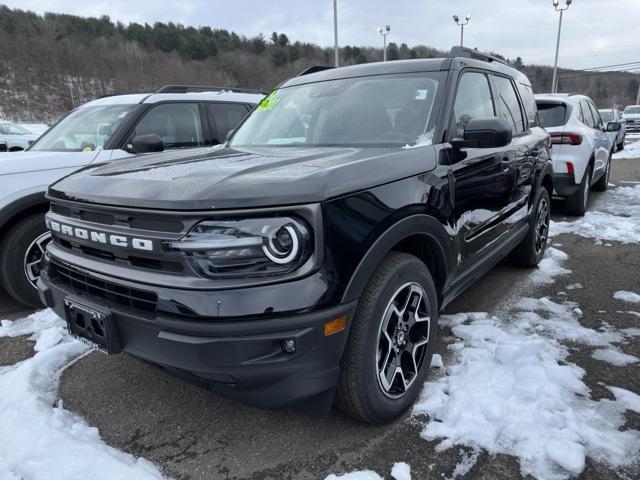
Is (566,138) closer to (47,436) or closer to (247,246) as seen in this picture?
(247,246)

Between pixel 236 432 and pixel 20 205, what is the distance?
2648 mm

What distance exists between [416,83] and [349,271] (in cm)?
164

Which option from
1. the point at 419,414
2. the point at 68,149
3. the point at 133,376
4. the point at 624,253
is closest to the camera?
the point at 419,414

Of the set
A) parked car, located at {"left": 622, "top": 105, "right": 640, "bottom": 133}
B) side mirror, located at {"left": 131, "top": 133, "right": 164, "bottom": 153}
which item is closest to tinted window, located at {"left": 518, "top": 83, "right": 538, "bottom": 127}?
side mirror, located at {"left": 131, "top": 133, "right": 164, "bottom": 153}

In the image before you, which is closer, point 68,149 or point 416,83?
point 416,83

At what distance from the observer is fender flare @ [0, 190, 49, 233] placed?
358cm

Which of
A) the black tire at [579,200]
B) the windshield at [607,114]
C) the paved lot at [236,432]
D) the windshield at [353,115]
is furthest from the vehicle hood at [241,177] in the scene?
the windshield at [607,114]

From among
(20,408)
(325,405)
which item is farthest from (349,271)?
(20,408)

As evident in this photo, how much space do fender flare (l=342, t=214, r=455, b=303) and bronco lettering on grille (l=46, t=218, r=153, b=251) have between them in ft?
2.75

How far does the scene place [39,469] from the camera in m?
2.00

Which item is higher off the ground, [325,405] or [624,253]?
[325,405]

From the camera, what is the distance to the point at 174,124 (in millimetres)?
4984

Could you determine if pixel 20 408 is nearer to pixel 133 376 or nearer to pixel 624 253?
pixel 133 376

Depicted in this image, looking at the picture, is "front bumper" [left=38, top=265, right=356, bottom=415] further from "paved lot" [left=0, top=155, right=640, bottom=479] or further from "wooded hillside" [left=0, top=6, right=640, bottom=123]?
"wooded hillside" [left=0, top=6, right=640, bottom=123]
